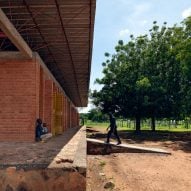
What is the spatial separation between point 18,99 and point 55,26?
2.99m

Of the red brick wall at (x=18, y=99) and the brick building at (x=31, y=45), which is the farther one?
the red brick wall at (x=18, y=99)

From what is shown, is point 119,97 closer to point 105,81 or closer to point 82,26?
→ point 105,81

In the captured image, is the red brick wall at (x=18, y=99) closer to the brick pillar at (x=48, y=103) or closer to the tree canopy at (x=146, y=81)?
the brick pillar at (x=48, y=103)

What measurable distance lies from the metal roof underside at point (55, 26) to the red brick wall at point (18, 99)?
1093 mm

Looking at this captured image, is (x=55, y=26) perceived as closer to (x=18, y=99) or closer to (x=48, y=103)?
(x=18, y=99)

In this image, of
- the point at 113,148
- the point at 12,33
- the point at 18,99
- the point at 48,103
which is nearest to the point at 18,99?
the point at 18,99

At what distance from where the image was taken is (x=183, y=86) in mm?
31828

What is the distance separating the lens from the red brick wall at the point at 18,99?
13.1m

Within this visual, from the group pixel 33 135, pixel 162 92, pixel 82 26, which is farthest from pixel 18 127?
pixel 162 92

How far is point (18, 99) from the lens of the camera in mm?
13289

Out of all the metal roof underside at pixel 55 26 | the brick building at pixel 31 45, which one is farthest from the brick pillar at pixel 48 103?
the brick building at pixel 31 45

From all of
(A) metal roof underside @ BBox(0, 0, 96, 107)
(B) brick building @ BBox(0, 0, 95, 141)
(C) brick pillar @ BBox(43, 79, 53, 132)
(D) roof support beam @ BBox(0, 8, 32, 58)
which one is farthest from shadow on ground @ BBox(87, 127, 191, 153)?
(D) roof support beam @ BBox(0, 8, 32, 58)

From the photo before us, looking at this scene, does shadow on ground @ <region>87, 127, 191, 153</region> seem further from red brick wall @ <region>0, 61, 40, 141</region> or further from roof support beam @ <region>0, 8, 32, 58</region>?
roof support beam @ <region>0, 8, 32, 58</region>

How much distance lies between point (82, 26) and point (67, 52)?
4251mm
